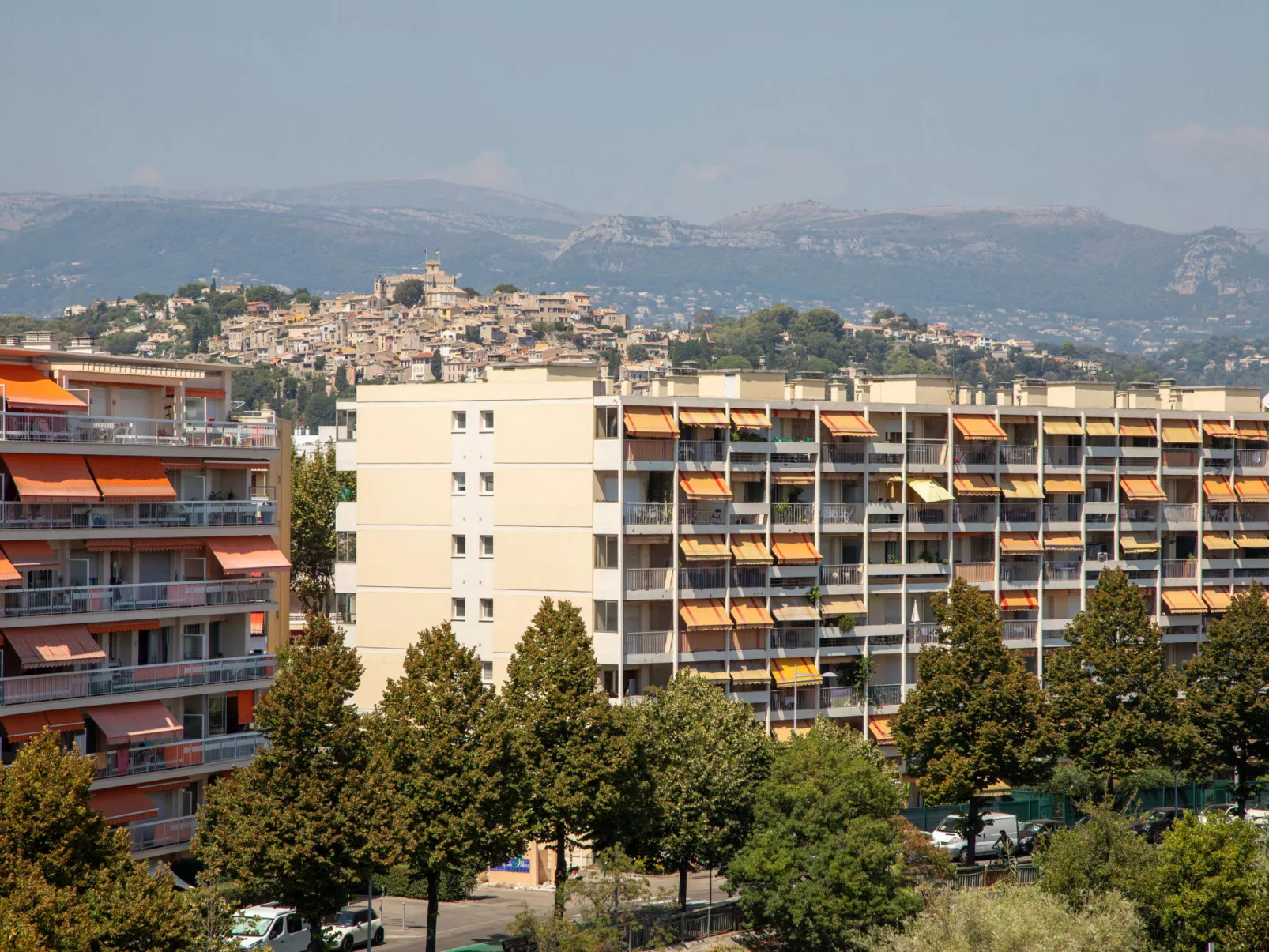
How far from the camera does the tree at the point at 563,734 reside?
172ft

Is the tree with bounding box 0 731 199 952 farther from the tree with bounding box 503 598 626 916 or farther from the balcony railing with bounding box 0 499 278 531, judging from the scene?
the tree with bounding box 503 598 626 916

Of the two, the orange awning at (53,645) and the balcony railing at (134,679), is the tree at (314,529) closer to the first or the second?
the balcony railing at (134,679)

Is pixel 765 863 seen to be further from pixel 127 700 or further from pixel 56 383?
pixel 56 383

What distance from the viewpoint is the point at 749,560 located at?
7250 cm

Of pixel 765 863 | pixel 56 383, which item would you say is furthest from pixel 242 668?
pixel 765 863

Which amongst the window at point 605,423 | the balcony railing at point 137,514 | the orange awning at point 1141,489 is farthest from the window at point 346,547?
the orange awning at point 1141,489

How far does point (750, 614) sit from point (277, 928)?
30.2 m

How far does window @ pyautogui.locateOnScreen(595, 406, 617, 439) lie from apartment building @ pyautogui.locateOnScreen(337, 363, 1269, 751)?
0.24 feet

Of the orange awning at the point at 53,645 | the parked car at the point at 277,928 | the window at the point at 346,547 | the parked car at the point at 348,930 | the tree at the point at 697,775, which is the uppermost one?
the window at the point at 346,547

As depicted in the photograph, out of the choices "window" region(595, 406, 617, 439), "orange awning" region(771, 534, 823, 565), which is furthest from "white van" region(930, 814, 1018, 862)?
"window" region(595, 406, 617, 439)

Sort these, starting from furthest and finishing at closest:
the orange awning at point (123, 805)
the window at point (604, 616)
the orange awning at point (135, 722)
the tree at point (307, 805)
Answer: the window at point (604, 616)
the orange awning at point (135, 722)
the orange awning at point (123, 805)
the tree at point (307, 805)

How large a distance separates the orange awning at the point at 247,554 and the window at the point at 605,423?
21.1m

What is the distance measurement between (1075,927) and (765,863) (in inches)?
384

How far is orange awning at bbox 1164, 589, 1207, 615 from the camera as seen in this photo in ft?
289
